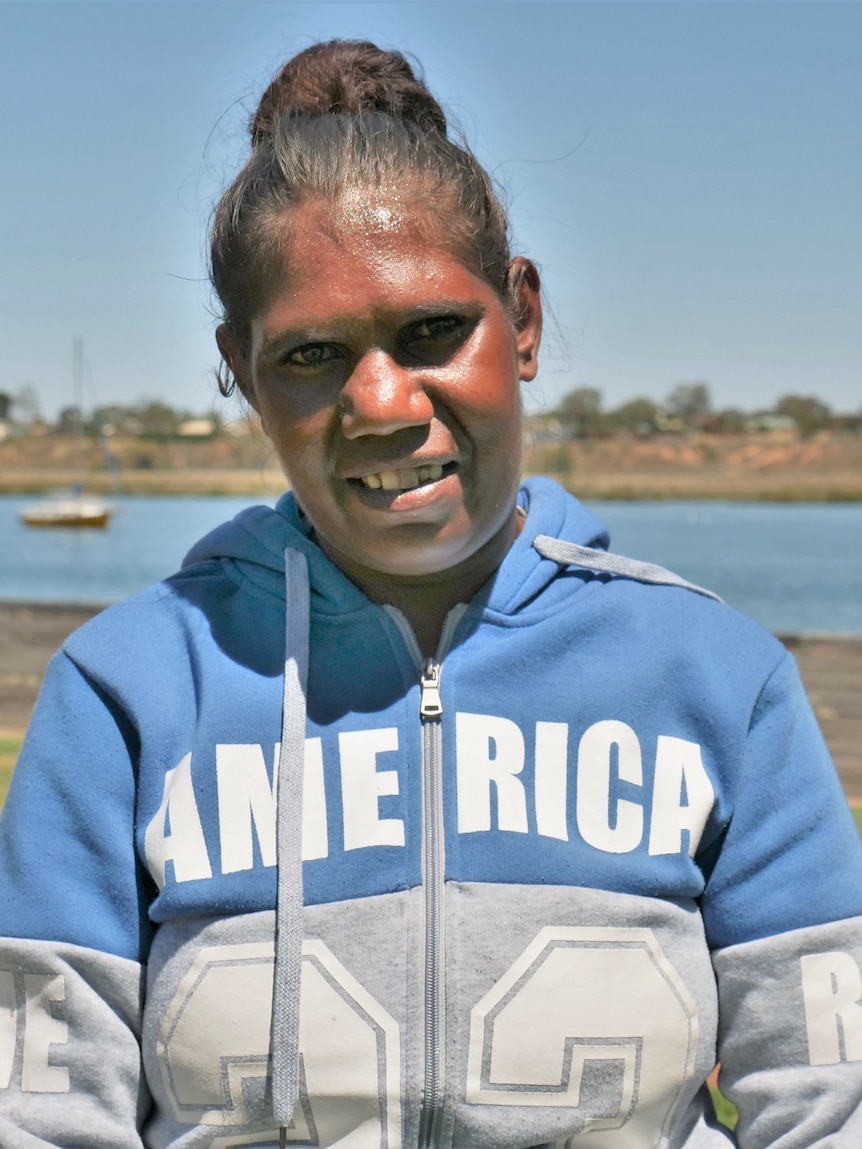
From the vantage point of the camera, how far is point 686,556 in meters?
40.2

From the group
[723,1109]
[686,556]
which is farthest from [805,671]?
[686,556]

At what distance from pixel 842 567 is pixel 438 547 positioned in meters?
37.8

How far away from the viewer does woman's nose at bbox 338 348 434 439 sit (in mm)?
1524

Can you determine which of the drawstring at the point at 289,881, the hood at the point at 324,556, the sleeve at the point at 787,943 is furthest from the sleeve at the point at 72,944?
the sleeve at the point at 787,943

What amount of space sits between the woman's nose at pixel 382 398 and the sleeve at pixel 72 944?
471 millimetres

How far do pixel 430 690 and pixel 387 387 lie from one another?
366mm

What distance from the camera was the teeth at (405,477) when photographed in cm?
157

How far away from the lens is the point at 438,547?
1592mm

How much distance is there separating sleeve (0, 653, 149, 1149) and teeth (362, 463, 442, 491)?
430 millimetres

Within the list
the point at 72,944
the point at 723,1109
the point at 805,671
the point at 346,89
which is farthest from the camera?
the point at 805,671

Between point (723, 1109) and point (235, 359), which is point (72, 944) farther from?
point (723, 1109)

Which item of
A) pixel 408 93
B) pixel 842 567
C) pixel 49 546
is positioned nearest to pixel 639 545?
pixel 842 567

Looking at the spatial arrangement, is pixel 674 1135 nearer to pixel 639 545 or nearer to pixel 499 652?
pixel 499 652

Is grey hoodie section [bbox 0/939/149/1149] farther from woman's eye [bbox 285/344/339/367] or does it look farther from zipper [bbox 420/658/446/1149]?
woman's eye [bbox 285/344/339/367]
